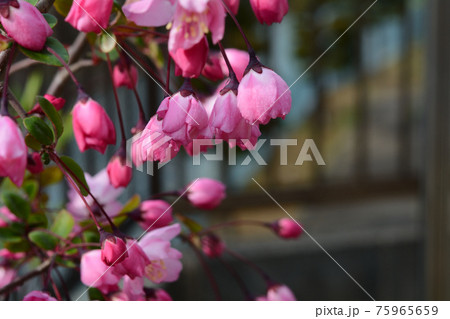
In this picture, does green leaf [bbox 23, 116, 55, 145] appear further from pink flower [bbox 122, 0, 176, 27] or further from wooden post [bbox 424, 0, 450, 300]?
wooden post [bbox 424, 0, 450, 300]

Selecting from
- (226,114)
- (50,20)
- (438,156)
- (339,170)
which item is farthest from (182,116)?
(339,170)

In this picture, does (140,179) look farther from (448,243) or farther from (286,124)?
(448,243)

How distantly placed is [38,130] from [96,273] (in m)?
0.12

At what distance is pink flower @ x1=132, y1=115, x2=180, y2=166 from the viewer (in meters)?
0.37

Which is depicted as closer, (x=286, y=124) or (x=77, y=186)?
(x=77, y=186)

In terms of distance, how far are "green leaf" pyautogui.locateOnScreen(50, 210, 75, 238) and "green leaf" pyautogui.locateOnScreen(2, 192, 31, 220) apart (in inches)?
1.1

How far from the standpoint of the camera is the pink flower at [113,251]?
1.22ft

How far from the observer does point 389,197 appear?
2.29m

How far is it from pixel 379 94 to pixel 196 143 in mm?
1972

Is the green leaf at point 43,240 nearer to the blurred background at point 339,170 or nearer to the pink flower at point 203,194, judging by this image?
the pink flower at point 203,194

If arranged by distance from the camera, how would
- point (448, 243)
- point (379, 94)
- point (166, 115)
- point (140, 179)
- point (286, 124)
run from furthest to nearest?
point (379, 94) < point (286, 124) < point (448, 243) < point (140, 179) < point (166, 115)

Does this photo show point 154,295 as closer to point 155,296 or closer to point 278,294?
point 155,296

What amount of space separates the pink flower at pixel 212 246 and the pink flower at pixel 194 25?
280mm
